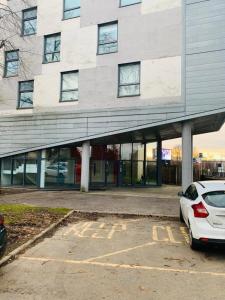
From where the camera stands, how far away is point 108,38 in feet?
72.5

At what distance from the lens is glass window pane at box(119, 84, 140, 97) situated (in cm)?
2078

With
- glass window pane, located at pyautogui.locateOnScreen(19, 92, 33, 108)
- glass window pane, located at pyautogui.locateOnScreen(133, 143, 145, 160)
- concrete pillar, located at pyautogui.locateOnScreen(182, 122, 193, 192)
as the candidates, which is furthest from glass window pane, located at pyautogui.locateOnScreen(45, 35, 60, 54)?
concrete pillar, located at pyautogui.locateOnScreen(182, 122, 193, 192)

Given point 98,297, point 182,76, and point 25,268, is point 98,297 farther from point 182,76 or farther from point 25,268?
point 182,76

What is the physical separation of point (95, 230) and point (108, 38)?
583 inches

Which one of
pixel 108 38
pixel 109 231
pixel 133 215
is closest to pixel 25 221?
pixel 109 231

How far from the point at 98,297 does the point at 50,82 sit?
64.7 ft

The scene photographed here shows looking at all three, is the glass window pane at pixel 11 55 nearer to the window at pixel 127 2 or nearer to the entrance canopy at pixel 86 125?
the entrance canopy at pixel 86 125

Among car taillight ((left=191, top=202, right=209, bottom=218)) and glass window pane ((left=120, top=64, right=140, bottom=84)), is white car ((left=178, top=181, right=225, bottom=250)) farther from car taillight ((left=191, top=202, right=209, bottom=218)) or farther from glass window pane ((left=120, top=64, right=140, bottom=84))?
glass window pane ((left=120, top=64, right=140, bottom=84))

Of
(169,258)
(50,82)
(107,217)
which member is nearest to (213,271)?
(169,258)

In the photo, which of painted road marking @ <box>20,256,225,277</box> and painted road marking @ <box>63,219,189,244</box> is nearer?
painted road marking @ <box>20,256,225,277</box>

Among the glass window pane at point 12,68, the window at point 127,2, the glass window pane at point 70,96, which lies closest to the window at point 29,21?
the glass window pane at point 12,68

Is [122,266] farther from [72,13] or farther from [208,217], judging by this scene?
[72,13]

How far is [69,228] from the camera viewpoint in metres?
10.7

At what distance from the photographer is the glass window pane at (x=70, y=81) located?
898 inches
